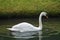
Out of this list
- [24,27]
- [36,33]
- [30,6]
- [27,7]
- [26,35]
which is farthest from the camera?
[30,6]

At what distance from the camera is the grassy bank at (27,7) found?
2141 centimetres

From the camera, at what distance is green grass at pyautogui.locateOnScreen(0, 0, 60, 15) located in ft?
Answer: 72.0

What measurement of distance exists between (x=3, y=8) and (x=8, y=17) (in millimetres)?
1994

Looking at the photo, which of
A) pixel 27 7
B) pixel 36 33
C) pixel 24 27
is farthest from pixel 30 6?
pixel 36 33

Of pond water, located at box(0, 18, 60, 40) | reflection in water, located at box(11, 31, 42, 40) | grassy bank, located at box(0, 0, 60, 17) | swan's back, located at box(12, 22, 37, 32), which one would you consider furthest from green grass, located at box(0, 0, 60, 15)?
reflection in water, located at box(11, 31, 42, 40)

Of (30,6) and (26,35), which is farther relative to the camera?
(30,6)

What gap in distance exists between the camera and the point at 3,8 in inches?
877

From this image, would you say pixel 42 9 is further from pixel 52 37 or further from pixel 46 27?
pixel 52 37

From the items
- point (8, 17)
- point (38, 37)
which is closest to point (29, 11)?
point (8, 17)

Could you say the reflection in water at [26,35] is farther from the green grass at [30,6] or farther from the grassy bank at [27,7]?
the green grass at [30,6]

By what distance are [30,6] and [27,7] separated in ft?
0.91

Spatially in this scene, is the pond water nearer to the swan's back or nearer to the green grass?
the swan's back

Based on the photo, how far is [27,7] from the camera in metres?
22.8

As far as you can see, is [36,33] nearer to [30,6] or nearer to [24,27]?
[24,27]
